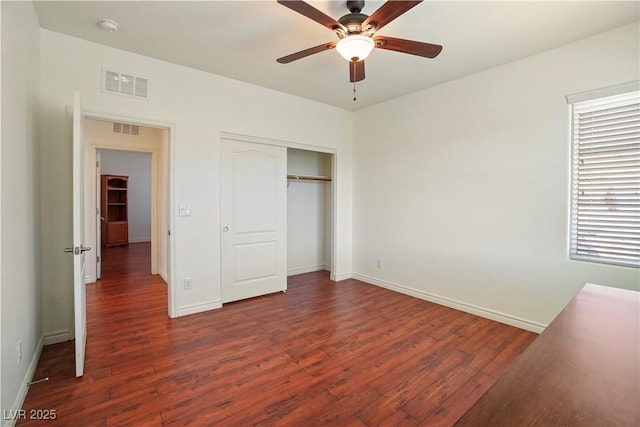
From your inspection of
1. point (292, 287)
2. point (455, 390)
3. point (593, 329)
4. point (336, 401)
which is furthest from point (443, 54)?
point (292, 287)

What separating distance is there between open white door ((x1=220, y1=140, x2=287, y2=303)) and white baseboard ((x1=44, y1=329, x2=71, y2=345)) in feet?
4.83

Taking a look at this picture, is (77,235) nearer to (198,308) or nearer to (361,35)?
(198,308)

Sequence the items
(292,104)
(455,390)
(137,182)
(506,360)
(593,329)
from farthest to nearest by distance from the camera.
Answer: (137,182) → (292,104) → (506,360) → (455,390) → (593,329)

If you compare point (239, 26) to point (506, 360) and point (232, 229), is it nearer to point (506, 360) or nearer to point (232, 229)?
point (232, 229)

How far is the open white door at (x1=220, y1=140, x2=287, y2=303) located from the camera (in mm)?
3705

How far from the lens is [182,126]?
3277 mm

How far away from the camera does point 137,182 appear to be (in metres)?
8.70

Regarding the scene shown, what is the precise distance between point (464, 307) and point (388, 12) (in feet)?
10.3

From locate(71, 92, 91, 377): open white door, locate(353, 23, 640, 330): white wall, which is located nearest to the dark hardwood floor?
locate(71, 92, 91, 377): open white door

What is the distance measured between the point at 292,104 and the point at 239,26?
1658 mm

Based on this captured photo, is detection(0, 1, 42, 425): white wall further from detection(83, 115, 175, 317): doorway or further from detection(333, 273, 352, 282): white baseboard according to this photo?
detection(333, 273, 352, 282): white baseboard

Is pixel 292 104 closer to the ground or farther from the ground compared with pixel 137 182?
farther from the ground

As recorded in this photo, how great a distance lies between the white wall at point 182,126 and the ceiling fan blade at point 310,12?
1994 mm

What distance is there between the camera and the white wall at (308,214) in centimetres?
511
